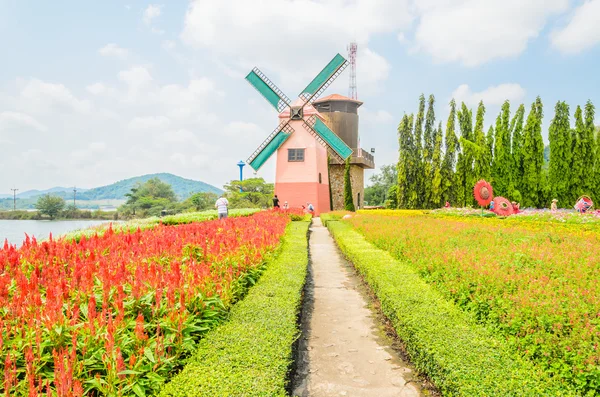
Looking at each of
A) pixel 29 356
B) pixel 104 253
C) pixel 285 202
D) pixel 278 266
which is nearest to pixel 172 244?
pixel 104 253

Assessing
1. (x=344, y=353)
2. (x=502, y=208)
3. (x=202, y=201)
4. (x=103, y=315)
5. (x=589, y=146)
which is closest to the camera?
(x=103, y=315)

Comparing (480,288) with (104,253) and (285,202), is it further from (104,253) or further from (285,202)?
(285,202)

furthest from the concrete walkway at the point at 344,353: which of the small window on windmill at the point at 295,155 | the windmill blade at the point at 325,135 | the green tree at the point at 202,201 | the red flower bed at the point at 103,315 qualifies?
the green tree at the point at 202,201

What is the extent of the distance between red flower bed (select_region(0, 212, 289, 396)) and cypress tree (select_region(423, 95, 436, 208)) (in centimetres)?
2585

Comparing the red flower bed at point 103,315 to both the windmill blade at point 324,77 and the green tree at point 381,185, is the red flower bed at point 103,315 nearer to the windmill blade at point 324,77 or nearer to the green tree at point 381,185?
the windmill blade at point 324,77

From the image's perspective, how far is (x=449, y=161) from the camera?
28422 mm

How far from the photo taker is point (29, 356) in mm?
2268

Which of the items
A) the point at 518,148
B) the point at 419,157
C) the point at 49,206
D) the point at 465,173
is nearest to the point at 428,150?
the point at 419,157

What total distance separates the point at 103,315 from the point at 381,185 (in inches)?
2521

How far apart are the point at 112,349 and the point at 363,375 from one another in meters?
2.64

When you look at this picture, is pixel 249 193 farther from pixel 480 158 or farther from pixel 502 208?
pixel 502 208

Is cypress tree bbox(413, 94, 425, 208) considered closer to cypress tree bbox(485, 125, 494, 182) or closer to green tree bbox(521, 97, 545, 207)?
cypress tree bbox(485, 125, 494, 182)

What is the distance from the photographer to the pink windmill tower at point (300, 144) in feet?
86.9

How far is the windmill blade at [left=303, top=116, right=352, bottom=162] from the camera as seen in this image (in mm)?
26719
